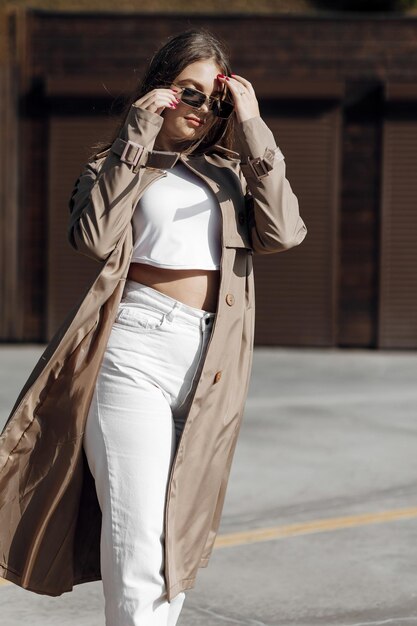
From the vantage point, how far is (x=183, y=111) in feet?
11.1

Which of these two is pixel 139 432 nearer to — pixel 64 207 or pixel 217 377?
pixel 217 377

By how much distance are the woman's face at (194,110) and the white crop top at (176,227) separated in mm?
151

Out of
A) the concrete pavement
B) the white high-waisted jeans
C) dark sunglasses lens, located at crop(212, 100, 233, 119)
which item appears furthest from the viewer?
the concrete pavement

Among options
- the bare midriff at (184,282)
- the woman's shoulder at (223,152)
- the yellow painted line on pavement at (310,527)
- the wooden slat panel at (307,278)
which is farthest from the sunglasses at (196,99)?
the wooden slat panel at (307,278)

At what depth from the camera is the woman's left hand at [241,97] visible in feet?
11.0

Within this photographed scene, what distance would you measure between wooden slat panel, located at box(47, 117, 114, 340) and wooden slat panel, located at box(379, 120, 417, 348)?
9.85ft

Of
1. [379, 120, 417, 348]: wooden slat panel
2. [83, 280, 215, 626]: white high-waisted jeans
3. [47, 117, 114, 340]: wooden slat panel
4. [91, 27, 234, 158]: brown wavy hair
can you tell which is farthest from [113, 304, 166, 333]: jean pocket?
Result: [379, 120, 417, 348]: wooden slat panel

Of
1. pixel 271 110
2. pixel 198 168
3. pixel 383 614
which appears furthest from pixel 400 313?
pixel 198 168

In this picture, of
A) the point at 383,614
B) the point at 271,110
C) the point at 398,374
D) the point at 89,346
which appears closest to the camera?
the point at 89,346

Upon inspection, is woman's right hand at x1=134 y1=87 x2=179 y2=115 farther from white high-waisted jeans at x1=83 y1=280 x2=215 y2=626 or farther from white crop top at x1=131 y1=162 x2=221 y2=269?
white high-waisted jeans at x1=83 y1=280 x2=215 y2=626

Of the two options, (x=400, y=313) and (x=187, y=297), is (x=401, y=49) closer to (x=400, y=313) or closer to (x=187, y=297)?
(x=400, y=313)

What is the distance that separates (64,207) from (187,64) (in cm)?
1030

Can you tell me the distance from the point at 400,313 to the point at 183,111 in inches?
407

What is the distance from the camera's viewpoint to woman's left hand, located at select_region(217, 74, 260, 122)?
3340 millimetres
